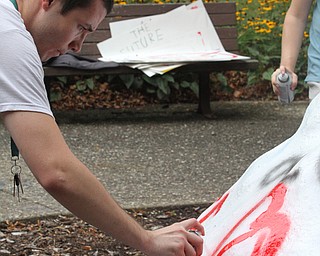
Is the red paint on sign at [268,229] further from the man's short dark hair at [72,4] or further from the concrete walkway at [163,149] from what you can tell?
the concrete walkway at [163,149]

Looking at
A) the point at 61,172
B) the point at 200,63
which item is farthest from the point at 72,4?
the point at 200,63

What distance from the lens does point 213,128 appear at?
7.40 meters

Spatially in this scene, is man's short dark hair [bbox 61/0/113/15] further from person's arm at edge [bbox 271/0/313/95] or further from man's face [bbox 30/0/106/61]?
person's arm at edge [bbox 271/0/313/95]

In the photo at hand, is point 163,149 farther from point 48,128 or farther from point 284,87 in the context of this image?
point 48,128

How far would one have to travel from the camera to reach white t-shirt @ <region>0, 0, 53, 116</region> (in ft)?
6.58

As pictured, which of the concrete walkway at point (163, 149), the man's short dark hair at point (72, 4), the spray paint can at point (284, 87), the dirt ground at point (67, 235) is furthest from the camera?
the concrete walkway at point (163, 149)

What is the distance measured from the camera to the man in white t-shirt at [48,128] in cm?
200

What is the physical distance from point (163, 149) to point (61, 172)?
4500 millimetres

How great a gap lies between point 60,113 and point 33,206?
10.9 feet

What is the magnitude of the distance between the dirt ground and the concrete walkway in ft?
0.35

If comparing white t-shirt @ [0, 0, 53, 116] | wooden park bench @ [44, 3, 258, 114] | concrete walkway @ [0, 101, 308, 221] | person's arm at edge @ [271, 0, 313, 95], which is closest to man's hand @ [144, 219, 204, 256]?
white t-shirt @ [0, 0, 53, 116]

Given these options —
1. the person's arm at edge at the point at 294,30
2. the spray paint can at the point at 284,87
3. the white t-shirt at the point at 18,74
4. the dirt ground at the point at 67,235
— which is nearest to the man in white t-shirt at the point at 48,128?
the white t-shirt at the point at 18,74

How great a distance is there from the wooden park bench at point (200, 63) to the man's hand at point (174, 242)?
5211mm

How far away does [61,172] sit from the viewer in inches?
78.9
